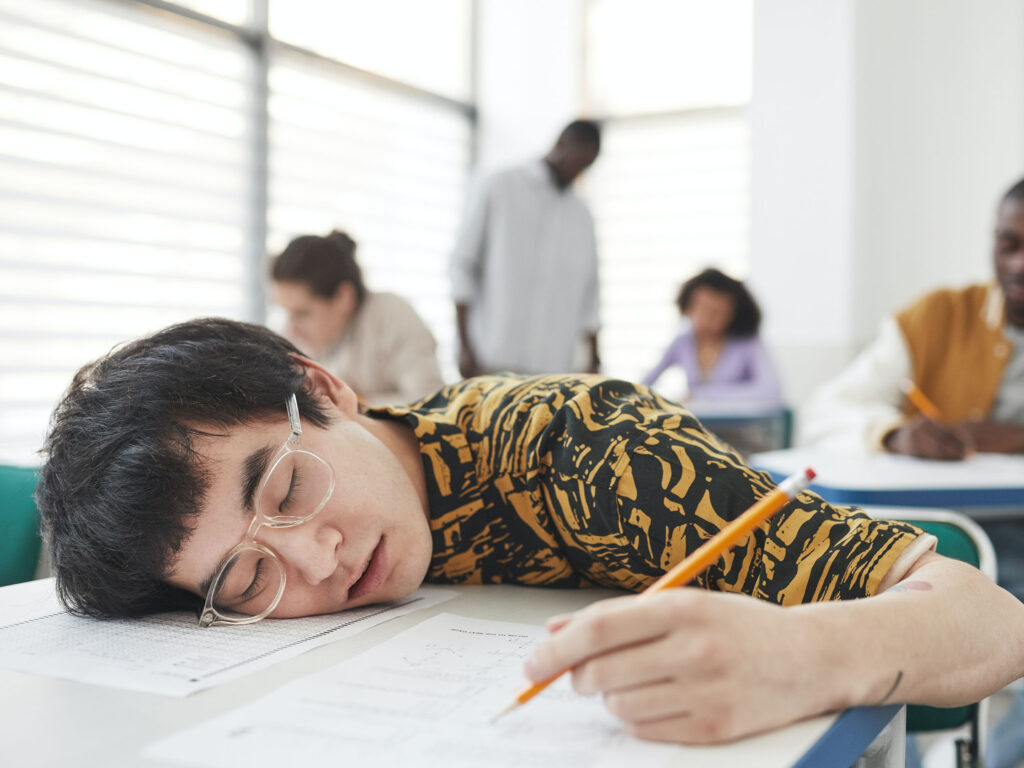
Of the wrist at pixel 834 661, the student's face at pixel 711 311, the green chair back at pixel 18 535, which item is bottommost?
the green chair back at pixel 18 535

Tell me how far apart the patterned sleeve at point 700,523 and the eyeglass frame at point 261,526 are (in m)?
0.26

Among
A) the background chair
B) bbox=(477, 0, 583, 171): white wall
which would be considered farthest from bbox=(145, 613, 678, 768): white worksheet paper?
bbox=(477, 0, 583, 171): white wall

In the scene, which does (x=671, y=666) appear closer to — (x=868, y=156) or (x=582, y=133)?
(x=582, y=133)

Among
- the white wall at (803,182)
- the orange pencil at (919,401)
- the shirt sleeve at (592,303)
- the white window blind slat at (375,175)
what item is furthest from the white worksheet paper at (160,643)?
the white wall at (803,182)

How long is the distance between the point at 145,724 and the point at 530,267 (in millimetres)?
3665

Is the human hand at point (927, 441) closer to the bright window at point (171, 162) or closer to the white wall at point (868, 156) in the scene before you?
the bright window at point (171, 162)

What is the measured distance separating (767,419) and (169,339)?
2.75 m

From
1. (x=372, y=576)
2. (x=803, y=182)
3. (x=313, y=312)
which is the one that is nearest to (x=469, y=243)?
(x=313, y=312)

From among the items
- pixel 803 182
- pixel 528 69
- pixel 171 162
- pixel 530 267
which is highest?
pixel 528 69

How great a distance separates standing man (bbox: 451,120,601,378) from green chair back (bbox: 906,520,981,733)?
9.55ft

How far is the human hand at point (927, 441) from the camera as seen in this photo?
6.58 feet

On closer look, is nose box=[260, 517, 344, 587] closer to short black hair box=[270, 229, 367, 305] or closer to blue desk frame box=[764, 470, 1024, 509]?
blue desk frame box=[764, 470, 1024, 509]

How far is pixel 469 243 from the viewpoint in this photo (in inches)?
158

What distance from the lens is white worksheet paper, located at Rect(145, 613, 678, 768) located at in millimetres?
546
